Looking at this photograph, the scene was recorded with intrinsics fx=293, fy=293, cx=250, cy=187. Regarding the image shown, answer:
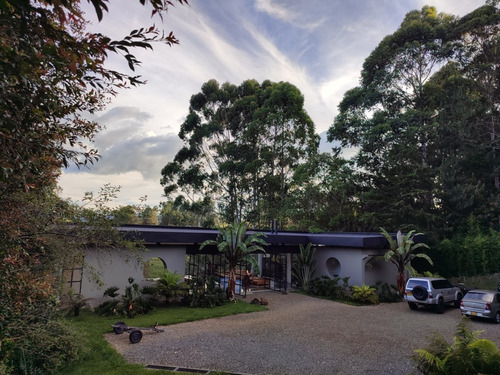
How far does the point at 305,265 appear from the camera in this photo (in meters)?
20.8

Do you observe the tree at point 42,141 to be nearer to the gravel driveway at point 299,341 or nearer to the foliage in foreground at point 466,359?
the gravel driveway at point 299,341

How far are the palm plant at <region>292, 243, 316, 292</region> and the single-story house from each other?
1.63ft

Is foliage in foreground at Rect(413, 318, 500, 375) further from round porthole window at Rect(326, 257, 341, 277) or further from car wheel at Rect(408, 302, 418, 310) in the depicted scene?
round porthole window at Rect(326, 257, 341, 277)

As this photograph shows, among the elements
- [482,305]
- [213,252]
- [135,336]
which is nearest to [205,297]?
[213,252]

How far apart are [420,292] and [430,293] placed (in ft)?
1.46

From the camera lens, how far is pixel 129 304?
512 inches

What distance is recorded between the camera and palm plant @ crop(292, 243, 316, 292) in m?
20.6

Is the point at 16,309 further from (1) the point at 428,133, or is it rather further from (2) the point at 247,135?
(1) the point at 428,133

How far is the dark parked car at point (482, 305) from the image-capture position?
12.6 m

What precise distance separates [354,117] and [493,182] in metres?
13.5

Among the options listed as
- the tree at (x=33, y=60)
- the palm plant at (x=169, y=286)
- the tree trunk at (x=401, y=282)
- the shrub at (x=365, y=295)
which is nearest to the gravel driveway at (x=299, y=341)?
the shrub at (x=365, y=295)

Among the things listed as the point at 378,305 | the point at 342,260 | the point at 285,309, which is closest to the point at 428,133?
the point at 342,260

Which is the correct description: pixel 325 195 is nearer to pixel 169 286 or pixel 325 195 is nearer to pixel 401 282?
pixel 401 282

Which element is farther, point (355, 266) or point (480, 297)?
point (355, 266)
